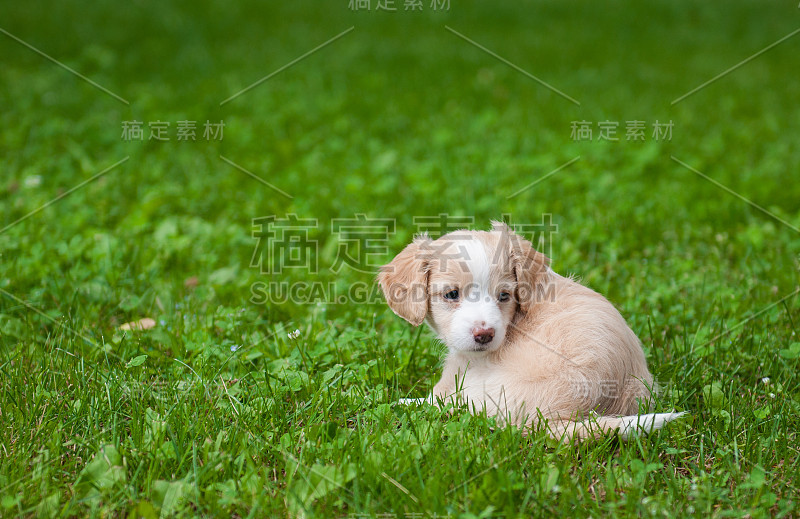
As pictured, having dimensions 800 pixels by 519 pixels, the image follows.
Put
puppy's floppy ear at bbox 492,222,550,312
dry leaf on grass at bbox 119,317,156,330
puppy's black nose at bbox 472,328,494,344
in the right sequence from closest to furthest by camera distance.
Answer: puppy's black nose at bbox 472,328,494,344, puppy's floppy ear at bbox 492,222,550,312, dry leaf on grass at bbox 119,317,156,330

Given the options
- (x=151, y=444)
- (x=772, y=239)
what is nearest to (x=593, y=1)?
(x=772, y=239)

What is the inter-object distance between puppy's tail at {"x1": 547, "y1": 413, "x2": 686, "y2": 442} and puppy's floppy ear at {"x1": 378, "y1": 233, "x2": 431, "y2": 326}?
29.7 inches

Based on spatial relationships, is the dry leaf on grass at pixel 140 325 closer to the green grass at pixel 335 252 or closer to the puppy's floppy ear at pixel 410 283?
the green grass at pixel 335 252

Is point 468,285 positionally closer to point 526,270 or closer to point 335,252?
point 526,270

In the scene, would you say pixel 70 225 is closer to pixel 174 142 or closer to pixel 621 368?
pixel 174 142

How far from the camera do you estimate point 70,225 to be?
539 centimetres

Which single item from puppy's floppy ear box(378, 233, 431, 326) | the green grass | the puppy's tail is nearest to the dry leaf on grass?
the green grass

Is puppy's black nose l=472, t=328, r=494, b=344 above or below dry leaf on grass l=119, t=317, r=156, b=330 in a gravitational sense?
above

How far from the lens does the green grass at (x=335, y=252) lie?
2705 millimetres

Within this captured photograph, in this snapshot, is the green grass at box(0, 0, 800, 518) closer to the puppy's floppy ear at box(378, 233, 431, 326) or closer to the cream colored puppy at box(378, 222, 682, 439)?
the cream colored puppy at box(378, 222, 682, 439)

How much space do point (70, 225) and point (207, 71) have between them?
451cm

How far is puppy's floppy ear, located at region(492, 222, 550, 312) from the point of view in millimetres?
3191

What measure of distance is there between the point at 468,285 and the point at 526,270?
279 millimetres

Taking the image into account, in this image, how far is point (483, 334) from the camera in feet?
9.78
